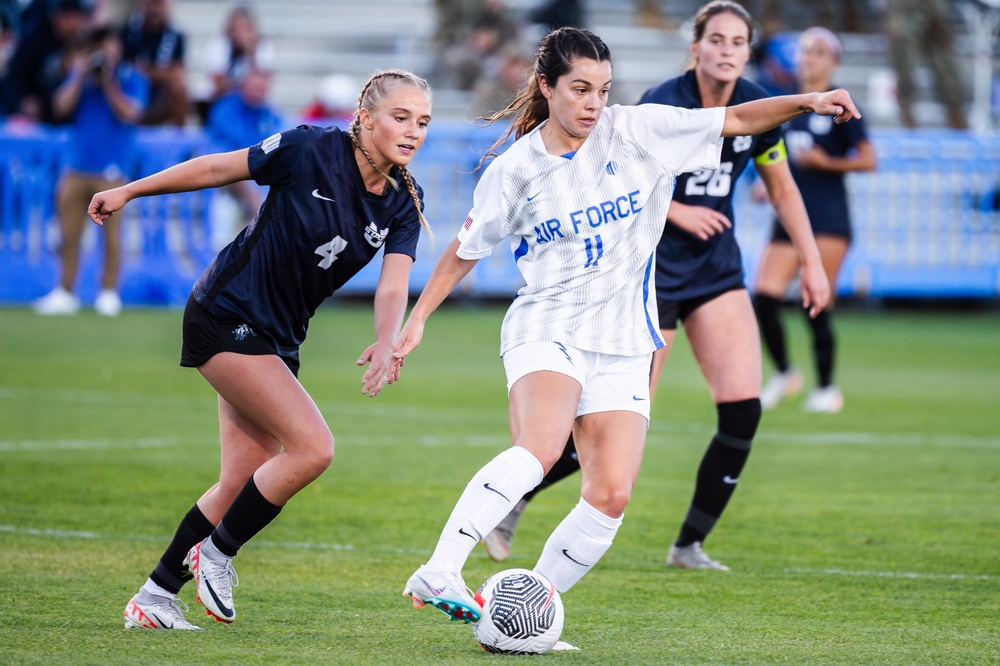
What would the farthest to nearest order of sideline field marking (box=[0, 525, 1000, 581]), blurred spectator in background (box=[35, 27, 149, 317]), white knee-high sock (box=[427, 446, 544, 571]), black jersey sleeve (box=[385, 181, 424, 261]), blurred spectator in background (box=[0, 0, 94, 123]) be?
1. blurred spectator in background (box=[0, 0, 94, 123])
2. blurred spectator in background (box=[35, 27, 149, 317])
3. sideline field marking (box=[0, 525, 1000, 581])
4. black jersey sleeve (box=[385, 181, 424, 261])
5. white knee-high sock (box=[427, 446, 544, 571])

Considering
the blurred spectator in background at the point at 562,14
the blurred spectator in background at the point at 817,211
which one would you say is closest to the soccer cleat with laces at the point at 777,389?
the blurred spectator in background at the point at 817,211

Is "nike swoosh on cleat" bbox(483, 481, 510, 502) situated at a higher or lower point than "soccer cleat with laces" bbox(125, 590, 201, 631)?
higher

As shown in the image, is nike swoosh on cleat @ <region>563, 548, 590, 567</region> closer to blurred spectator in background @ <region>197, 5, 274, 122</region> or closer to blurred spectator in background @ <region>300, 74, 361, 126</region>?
blurred spectator in background @ <region>197, 5, 274, 122</region>

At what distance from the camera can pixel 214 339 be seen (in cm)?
521

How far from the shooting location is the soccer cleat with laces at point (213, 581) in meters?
5.18

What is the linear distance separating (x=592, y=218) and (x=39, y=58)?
1649cm

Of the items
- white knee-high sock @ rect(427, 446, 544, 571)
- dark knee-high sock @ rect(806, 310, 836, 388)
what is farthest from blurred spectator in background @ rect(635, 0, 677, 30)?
white knee-high sock @ rect(427, 446, 544, 571)

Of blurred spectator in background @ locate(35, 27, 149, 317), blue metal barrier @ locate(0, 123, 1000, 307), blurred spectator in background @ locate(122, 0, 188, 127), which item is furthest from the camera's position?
blurred spectator in background @ locate(122, 0, 188, 127)

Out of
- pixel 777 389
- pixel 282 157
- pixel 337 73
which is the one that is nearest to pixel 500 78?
pixel 337 73

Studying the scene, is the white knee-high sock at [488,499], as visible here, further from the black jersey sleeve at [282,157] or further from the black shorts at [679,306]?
the black shorts at [679,306]

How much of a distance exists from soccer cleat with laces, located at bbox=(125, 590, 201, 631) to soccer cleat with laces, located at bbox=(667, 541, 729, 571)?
2.19 meters

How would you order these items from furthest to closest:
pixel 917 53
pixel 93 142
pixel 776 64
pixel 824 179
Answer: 1. pixel 917 53
2. pixel 93 142
3. pixel 776 64
4. pixel 824 179

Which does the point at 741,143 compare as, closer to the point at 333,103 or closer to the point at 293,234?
the point at 293,234

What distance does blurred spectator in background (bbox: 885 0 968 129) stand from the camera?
23.5 metres
